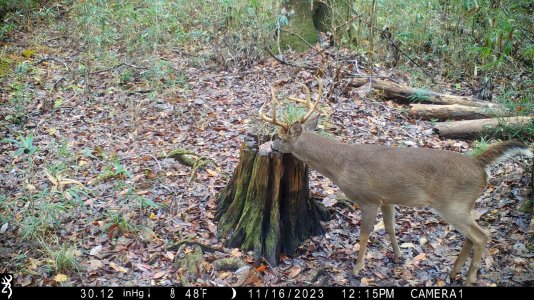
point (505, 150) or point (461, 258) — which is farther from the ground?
point (505, 150)

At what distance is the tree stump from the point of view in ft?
18.2

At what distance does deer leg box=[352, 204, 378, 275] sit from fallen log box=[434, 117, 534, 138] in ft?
10.9

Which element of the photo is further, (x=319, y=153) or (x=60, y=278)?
(x=319, y=153)

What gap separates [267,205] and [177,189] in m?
1.48

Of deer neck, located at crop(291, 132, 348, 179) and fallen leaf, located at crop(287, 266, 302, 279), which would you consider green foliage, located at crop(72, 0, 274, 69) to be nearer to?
deer neck, located at crop(291, 132, 348, 179)

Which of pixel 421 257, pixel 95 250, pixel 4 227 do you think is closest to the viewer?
pixel 95 250

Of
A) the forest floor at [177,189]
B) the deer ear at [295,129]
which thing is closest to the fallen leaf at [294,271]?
the forest floor at [177,189]

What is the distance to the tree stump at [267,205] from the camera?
5535 millimetres

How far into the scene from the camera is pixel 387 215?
569 centimetres

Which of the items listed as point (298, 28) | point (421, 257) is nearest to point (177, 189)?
point (421, 257)

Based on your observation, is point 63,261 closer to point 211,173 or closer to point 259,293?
point 259,293

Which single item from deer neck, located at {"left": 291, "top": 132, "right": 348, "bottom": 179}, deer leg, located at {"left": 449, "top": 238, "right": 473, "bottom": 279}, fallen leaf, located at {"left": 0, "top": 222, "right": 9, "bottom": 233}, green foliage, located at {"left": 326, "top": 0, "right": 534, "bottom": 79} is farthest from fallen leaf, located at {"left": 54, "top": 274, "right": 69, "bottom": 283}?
green foliage, located at {"left": 326, "top": 0, "right": 534, "bottom": 79}

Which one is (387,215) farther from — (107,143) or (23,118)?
(23,118)

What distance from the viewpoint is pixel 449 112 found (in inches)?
339
